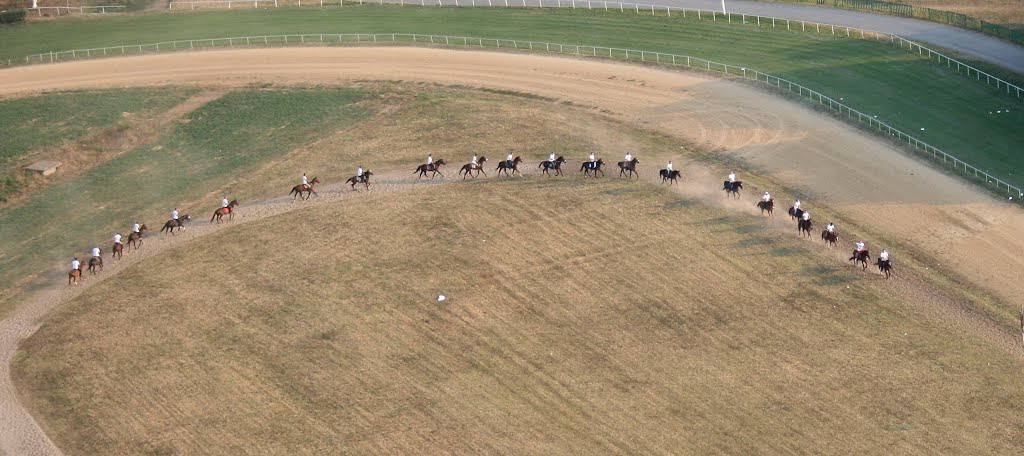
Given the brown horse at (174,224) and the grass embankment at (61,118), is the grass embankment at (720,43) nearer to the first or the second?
the grass embankment at (61,118)

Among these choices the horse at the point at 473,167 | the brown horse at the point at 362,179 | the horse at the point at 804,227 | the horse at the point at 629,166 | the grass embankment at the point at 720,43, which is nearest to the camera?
the horse at the point at 804,227

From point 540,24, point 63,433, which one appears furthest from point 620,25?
point 63,433

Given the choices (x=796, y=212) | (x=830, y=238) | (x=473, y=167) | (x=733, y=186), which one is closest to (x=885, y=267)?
(x=830, y=238)

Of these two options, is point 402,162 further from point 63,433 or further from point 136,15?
point 136,15

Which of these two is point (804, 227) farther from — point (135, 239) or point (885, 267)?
point (135, 239)

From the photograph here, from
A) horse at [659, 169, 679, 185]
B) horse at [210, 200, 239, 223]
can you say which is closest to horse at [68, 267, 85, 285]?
horse at [210, 200, 239, 223]

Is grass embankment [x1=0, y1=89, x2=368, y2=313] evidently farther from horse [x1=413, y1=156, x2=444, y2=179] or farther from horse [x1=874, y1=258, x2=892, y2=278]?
horse [x1=874, y1=258, x2=892, y2=278]

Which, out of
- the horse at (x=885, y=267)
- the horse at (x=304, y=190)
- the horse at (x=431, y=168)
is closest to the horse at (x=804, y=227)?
the horse at (x=885, y=267)
